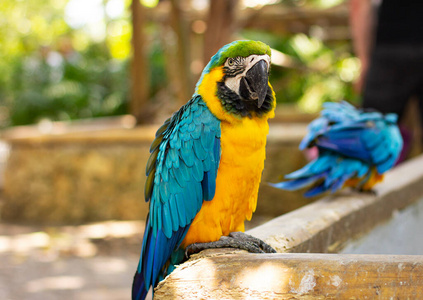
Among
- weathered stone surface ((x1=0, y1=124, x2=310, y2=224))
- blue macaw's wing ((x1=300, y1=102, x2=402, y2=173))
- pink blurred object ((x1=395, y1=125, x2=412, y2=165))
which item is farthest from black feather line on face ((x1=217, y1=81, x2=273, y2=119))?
weathered stone surface ((x1=0, y1=124, x2=310, y2=224))

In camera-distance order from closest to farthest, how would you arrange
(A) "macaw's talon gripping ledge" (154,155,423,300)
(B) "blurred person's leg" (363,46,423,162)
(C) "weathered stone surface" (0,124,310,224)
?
(A) "macaw's talon gripping ledge" (154,155,423,300) → (B) "blurred person's leg" (363,46,423,162) → (C) "weathered stone surface" (0,124,310,224)

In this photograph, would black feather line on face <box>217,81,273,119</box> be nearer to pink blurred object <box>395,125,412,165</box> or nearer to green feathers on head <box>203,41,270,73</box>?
Answer: green feathers on head <box>203,41,270,73</box>

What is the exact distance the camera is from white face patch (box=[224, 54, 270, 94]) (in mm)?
1134

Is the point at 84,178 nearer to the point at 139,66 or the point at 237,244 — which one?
the point at 139,66

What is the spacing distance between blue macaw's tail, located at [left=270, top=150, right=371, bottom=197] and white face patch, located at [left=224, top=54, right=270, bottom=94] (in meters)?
0.67

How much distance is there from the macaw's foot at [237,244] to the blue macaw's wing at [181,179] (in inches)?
1.6

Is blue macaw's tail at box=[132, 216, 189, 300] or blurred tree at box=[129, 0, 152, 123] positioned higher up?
blurred tree at box=[129, 0, 152, 123]

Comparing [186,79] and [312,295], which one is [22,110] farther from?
[312,295]

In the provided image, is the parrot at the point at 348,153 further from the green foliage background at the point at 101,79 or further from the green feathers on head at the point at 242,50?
the green foliage background at the point at 101,79

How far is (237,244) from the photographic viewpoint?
1166mm

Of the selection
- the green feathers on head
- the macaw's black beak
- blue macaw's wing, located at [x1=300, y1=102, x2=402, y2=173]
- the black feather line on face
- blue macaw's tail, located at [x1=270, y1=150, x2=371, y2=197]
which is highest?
the green feathers on head

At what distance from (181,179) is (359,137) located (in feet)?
3.13

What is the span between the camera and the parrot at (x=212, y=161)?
3.81ft

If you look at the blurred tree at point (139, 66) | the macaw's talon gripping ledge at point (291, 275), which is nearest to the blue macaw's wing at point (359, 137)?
the macaw's talon gripping ledge at point (291, 275)
